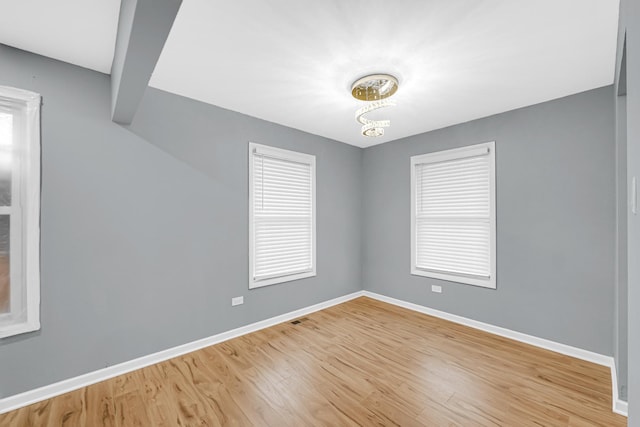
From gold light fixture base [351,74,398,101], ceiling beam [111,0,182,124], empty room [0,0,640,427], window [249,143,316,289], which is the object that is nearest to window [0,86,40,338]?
empty room [0,0,640,427]

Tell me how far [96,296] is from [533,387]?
3660mm

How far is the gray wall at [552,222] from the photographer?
8.28 ft

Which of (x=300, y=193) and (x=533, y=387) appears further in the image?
(x=300, y=193)

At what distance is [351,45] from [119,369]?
3.26 meters

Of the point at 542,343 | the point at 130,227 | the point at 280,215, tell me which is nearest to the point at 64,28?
the point at 130,227

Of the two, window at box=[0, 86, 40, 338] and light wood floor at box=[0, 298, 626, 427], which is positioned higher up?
window at box=[0, 86, 40, 338]

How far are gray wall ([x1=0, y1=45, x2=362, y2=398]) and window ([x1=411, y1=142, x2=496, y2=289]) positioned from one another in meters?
2.15

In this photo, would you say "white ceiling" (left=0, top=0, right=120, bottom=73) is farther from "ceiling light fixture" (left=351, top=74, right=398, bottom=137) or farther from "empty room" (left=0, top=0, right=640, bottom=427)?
"ceiling light fixture" (left=351, top=74, right=398, bottom=137)

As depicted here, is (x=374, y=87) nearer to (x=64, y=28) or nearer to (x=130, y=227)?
(x=64, y=28)

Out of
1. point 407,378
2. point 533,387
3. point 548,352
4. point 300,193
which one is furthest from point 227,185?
point 548,352

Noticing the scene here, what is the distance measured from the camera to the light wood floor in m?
1.85

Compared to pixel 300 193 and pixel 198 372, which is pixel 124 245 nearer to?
pixel 198 372

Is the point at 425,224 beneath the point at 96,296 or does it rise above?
above

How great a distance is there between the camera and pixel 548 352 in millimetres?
2711
